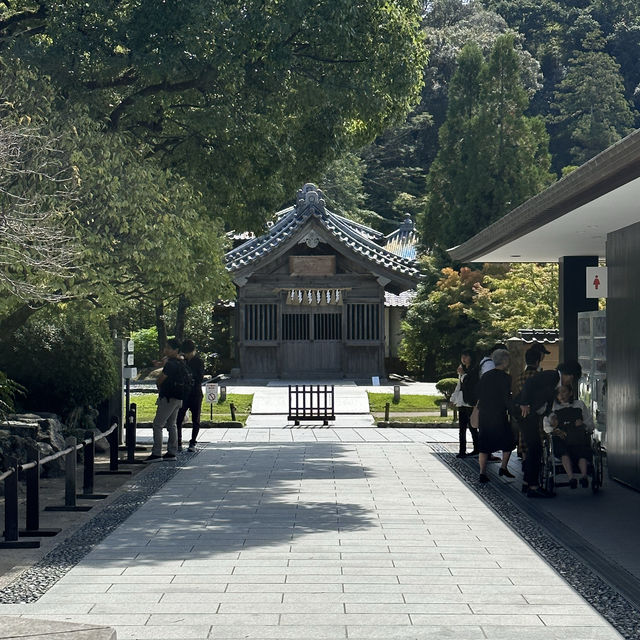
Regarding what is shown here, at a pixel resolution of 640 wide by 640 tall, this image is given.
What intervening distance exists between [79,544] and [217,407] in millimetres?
20311

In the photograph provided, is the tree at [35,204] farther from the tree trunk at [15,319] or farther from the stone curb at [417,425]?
the stone curb at [417,425]

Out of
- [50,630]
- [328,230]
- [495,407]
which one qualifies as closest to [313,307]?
[328,230]

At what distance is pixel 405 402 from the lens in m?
31.7

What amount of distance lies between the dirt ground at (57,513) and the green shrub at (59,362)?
1118mm

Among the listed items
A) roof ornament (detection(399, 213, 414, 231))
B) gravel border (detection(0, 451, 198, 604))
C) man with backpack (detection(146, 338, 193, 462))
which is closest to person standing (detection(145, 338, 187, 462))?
man with backpack (detection(146, 338, 193, 462))

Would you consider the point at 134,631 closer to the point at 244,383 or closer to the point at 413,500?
the point at 413,500

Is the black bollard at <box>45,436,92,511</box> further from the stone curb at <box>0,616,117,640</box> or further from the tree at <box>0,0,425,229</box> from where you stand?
A: the tree at <box>0,0,425,229</box>

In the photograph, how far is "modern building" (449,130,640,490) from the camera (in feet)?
34.4

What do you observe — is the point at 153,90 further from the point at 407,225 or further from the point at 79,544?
the point at 407,225

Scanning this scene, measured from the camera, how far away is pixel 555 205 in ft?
40.5

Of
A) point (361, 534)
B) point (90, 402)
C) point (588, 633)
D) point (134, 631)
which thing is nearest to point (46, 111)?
point (90, 402)

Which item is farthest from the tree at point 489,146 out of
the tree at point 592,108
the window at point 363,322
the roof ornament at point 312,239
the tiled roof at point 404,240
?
the tree at point 592,108

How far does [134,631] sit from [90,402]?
38.6 ft

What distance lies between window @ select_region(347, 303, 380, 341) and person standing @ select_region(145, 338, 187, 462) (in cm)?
2321
